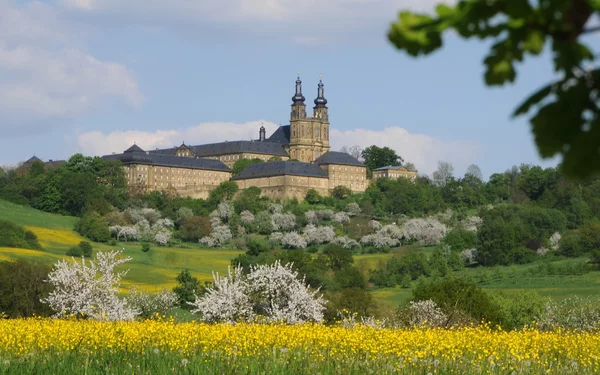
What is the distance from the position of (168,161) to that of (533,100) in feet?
543

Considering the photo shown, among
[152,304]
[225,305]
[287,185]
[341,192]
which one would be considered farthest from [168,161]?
[225,305]

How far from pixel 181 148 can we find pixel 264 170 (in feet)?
132

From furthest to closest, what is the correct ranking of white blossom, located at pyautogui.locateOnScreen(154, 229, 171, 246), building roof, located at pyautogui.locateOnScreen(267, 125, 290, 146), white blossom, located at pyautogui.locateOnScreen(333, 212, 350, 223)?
building roof, located at pyautogui.locateOnScreen(267, 125, 290, 146) < white blossom, located at pyautogui.locateOnScreen(333, 212, 350, 223) < white blossom, located at pyautogui.locateOnScreen(154, 229, 171, 246)

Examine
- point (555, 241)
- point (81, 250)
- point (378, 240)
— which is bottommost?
point (81, 250)

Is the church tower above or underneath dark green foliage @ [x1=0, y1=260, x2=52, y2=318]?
above

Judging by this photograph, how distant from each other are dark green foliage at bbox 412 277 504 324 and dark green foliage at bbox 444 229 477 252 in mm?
70048

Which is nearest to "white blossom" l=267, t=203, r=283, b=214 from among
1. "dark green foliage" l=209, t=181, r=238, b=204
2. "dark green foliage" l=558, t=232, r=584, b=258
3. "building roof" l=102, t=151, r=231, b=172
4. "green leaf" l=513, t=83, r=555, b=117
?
"dark green foliage" l=209, t=181, r=238, b=204

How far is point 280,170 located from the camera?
155 m

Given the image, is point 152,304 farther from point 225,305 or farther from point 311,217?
point 311,217

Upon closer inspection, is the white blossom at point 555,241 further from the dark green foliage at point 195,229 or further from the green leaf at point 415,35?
the green leaf at point 415,35

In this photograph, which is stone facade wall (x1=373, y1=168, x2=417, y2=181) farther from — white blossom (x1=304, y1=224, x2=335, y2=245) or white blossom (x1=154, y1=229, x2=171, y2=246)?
white blossom (x1=154, y1=229, x2=171, y2=246)

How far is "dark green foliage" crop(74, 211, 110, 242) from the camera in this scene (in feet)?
344

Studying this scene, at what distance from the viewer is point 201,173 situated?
547 ft

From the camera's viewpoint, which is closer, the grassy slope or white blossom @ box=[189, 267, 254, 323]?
white blossom @ box=[189, 267, 254, 323]
